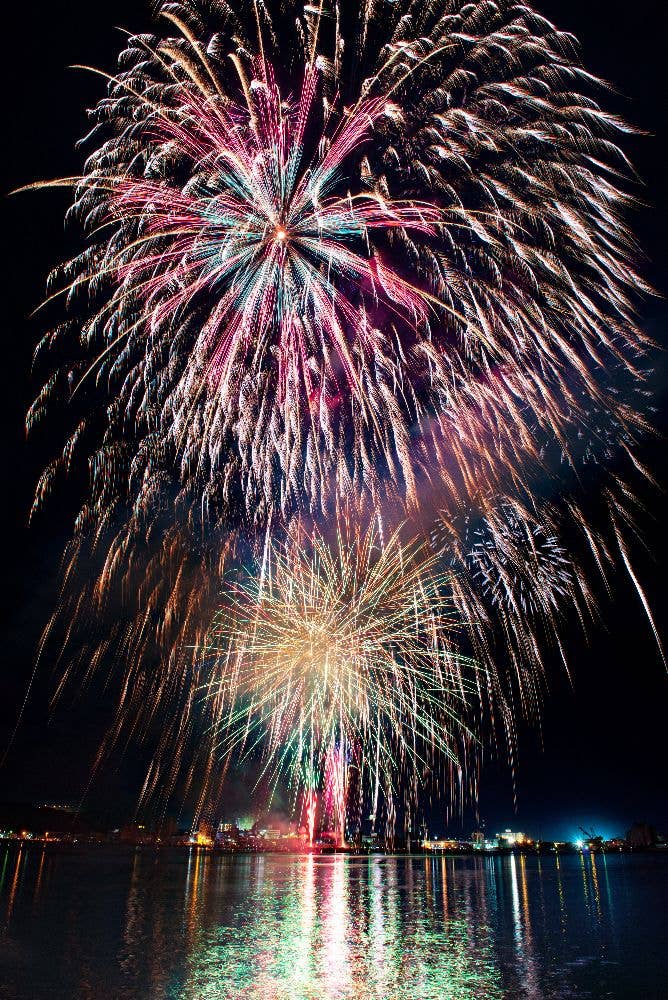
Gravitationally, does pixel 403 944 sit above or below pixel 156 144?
below

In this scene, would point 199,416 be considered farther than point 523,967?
Yes

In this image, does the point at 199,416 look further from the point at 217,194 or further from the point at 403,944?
the point at 403,944

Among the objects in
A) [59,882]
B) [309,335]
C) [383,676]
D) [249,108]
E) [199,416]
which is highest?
[249,108]

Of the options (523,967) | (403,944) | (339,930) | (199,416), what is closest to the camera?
(523,967)

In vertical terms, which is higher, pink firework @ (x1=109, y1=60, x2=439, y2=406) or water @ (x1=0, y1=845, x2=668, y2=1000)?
pink firework @ (x1=109, y1=60, x2=439, y2=406)

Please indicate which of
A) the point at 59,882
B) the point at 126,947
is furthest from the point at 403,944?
the point at 59,882

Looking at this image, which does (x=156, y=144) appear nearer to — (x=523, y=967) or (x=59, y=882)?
(x=523, y=967)

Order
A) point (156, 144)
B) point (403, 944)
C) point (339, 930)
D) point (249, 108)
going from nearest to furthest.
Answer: point (249, 108)
point (156, 144)
point (403, 944)
point (339, 930)

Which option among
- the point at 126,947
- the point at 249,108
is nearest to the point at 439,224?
the point at 249,108

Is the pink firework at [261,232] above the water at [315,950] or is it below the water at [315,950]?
above

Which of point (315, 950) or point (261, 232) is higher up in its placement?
point (261, 232)
